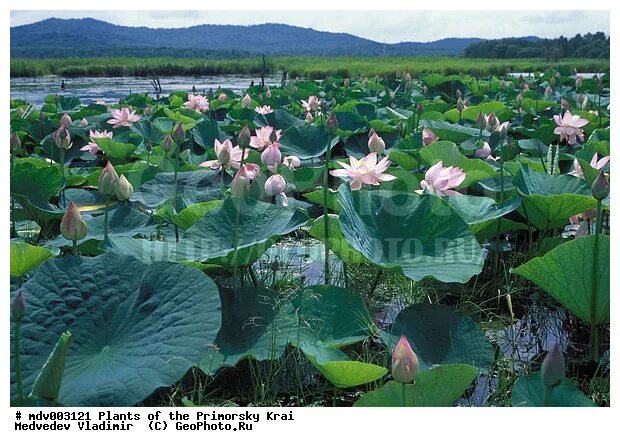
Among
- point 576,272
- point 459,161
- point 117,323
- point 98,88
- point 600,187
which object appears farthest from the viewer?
point 98,88

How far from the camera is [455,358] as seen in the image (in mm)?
1590

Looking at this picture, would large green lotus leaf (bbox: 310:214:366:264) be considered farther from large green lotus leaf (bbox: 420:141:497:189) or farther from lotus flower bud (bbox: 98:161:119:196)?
large green lotus leaf (bbox: 420:141:497:189)

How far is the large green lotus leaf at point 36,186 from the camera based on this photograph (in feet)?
8.36

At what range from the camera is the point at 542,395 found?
124 centimetres

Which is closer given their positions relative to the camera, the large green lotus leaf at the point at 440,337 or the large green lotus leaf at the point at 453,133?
the large green lotus leaf at the point at 440,337

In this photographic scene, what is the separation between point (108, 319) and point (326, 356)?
0.49m

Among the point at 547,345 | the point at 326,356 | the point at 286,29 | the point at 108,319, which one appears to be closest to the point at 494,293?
the point at 547,345

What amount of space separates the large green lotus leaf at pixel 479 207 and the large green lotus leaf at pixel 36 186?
4.82 feet

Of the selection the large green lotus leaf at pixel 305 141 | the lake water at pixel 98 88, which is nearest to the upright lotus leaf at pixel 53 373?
the large green lotus leaf at pixel 305 141

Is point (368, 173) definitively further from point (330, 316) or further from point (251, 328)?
point (251, 328)

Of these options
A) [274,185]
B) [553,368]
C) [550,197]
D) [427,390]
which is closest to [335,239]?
[274,185]

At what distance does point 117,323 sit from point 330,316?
52cm

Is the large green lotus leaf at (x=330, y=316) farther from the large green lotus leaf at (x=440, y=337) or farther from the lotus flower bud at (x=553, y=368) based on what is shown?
the lotus flower bud at (x=553, y=368)

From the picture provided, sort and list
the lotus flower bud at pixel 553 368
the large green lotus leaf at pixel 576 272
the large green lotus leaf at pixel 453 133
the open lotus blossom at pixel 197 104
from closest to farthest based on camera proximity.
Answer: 1. the lotus flower bud at pixel 553 368
2. the large green lotus leaf at pixel 576 272
3. the large green lotus leaf at pixel 453 133
4. the open lotus blossom at pixel 197 104
